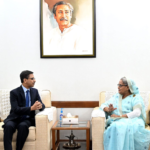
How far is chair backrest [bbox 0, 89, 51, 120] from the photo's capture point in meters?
3.67

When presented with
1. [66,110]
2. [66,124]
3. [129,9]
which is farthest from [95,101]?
[129,9]

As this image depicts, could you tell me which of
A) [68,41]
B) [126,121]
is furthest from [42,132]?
[68,41]

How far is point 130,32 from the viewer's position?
13.1ft

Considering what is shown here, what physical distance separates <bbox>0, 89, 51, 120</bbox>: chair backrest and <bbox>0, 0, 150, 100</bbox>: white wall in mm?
304

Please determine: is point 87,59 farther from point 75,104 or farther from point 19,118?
point 19,118

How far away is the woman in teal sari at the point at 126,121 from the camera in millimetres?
2941

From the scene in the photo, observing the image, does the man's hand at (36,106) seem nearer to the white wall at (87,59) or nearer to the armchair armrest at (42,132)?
the armchair armrest at (42,132)

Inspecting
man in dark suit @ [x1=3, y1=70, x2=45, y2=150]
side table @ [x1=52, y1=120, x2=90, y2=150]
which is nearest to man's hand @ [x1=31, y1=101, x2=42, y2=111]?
man in dark suit @ [x1=3, y1=70, x2=45, y2=150]

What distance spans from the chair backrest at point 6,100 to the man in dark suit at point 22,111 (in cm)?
18

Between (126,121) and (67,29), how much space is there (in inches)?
73.9

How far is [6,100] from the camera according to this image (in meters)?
3.72

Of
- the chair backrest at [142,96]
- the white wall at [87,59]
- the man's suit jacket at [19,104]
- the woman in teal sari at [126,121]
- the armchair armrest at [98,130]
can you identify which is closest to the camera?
the woman in teal sari at [126,121]

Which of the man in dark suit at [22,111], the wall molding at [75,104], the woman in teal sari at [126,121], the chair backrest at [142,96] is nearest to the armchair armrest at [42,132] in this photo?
the man in dark suit at [22,111]

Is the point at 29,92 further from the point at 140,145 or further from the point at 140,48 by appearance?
the point at 140,48
